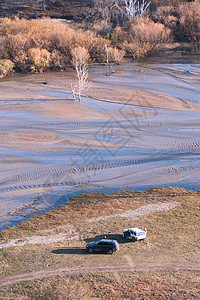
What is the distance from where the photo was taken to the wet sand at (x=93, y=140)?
22391 millimetres

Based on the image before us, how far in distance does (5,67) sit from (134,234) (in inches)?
1695

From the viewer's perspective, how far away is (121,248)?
15.3 meters

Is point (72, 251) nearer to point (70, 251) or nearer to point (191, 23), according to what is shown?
point (70, 251)

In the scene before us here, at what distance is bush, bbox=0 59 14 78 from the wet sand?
751 centimetres

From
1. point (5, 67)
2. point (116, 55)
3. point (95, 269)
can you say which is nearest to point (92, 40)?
point (116, 55)

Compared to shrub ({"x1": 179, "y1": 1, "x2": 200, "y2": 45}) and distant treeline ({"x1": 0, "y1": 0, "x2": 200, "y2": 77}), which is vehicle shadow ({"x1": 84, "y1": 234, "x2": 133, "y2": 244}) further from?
shrub ({"x1": 179, "y1": 1, "x2": 200, "y2": 45})

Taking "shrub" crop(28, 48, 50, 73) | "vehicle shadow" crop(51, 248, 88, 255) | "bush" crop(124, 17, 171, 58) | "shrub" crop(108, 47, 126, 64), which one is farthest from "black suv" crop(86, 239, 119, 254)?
"bush" crop(124, 17, 171, 58)

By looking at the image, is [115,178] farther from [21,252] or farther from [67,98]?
[67,98]

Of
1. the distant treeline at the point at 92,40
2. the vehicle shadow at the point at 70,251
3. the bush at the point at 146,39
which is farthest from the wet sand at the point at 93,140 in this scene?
the bush at the point at 146,39

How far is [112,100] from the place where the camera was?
124 ft

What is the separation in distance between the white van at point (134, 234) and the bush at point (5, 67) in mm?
41472

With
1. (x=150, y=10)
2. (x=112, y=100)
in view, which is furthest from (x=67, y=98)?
(x=150, y=10)

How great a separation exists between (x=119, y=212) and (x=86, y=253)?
4641 mm

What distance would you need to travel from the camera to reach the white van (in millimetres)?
15498
